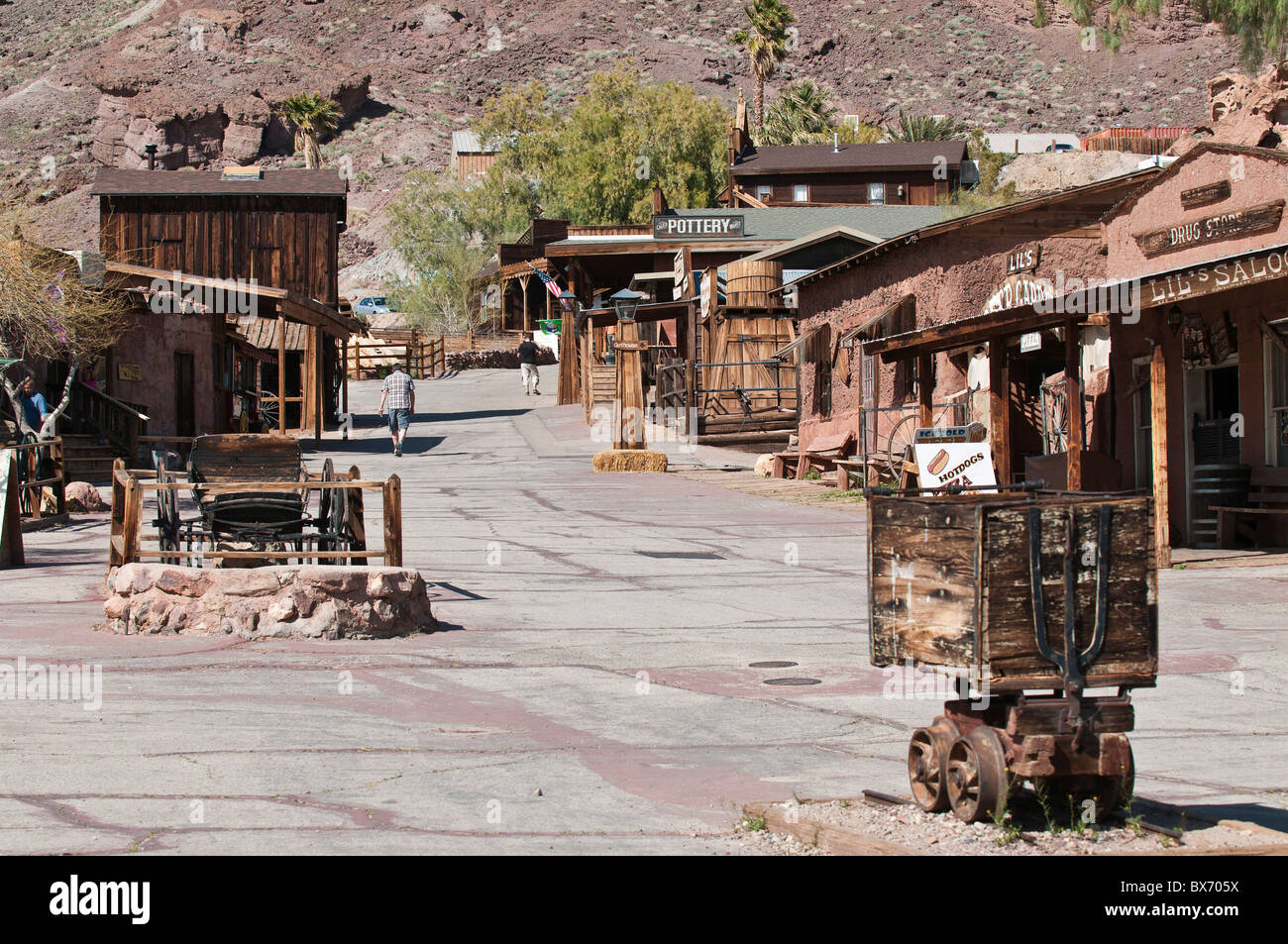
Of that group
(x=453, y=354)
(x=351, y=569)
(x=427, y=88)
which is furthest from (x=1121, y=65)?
(x=351, y=569)

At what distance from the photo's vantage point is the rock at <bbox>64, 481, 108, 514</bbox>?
61.3 feet

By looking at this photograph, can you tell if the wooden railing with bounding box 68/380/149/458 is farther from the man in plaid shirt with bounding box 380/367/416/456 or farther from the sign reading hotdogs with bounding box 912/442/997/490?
the sign reading hotdogs with bounding box 912/442/997/490

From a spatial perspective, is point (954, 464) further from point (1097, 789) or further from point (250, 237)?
point (250, 237)

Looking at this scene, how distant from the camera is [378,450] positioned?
27875mm

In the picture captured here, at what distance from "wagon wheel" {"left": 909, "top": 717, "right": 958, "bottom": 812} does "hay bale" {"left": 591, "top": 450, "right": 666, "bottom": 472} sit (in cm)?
1809

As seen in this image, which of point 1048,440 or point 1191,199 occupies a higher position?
point 1191,199

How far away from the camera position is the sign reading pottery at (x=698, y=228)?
37.0 metres

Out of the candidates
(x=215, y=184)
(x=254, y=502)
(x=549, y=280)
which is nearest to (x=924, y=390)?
(x=254, y=502)

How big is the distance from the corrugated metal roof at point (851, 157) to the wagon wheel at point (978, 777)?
57.2m

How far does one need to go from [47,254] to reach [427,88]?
116m

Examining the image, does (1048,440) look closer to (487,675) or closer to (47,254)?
(487,675)

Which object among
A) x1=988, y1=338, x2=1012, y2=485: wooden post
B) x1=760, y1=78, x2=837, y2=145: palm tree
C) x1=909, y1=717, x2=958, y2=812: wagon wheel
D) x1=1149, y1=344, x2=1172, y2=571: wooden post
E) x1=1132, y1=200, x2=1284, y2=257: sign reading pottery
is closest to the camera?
x1=909, y1=717, x2=958, y2=812: wagon wheel

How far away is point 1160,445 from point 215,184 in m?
33.5

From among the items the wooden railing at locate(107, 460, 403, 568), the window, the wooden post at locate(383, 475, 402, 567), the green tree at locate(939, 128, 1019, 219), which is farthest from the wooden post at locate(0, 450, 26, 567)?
the green tree at locate(939, 128, 1019, 219)
